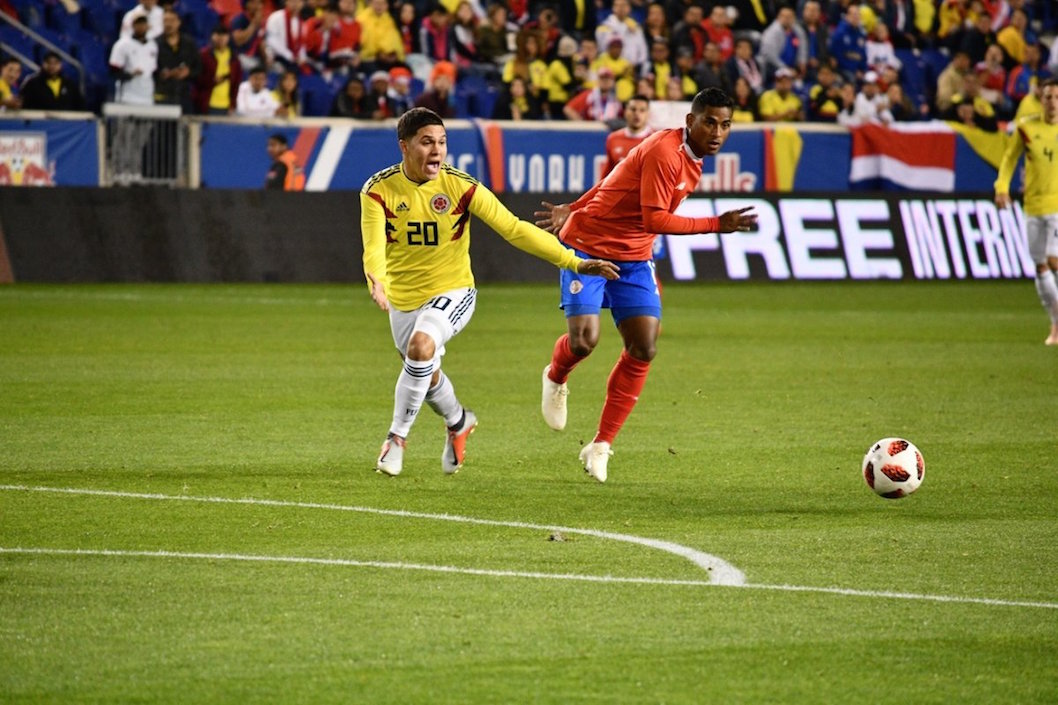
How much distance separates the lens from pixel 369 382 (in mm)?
14352

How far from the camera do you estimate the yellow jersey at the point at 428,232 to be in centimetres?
941

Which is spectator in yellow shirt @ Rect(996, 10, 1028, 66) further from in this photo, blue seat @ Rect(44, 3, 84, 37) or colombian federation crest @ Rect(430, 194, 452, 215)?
colombian federation crest @ Rect(430, 194, 452, 215)

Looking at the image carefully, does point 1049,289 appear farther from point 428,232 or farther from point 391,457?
point 391,457

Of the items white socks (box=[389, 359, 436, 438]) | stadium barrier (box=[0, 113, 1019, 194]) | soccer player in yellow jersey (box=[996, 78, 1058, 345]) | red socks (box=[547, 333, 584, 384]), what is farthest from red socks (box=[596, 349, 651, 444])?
stadium barrier (box=[0, 113, 1019, 194])

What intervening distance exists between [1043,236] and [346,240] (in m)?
9.89


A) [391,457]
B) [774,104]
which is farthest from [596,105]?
[391,457]

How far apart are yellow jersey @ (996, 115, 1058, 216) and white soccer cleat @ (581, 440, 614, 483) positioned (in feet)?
Answer: 30.6

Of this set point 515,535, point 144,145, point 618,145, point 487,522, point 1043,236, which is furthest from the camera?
point 144,145

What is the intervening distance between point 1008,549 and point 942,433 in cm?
405

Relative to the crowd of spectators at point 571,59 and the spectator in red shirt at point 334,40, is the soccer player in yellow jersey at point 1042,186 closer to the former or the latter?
the crowd of spectators at point 571,59

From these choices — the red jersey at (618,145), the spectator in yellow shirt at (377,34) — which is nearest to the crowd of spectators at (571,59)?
the spectator in yellow shirt at (377,34)

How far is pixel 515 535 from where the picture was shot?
25.6 feet

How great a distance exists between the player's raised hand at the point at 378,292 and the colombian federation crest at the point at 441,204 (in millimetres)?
687

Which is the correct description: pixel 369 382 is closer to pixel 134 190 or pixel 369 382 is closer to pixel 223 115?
pixel 134 190
